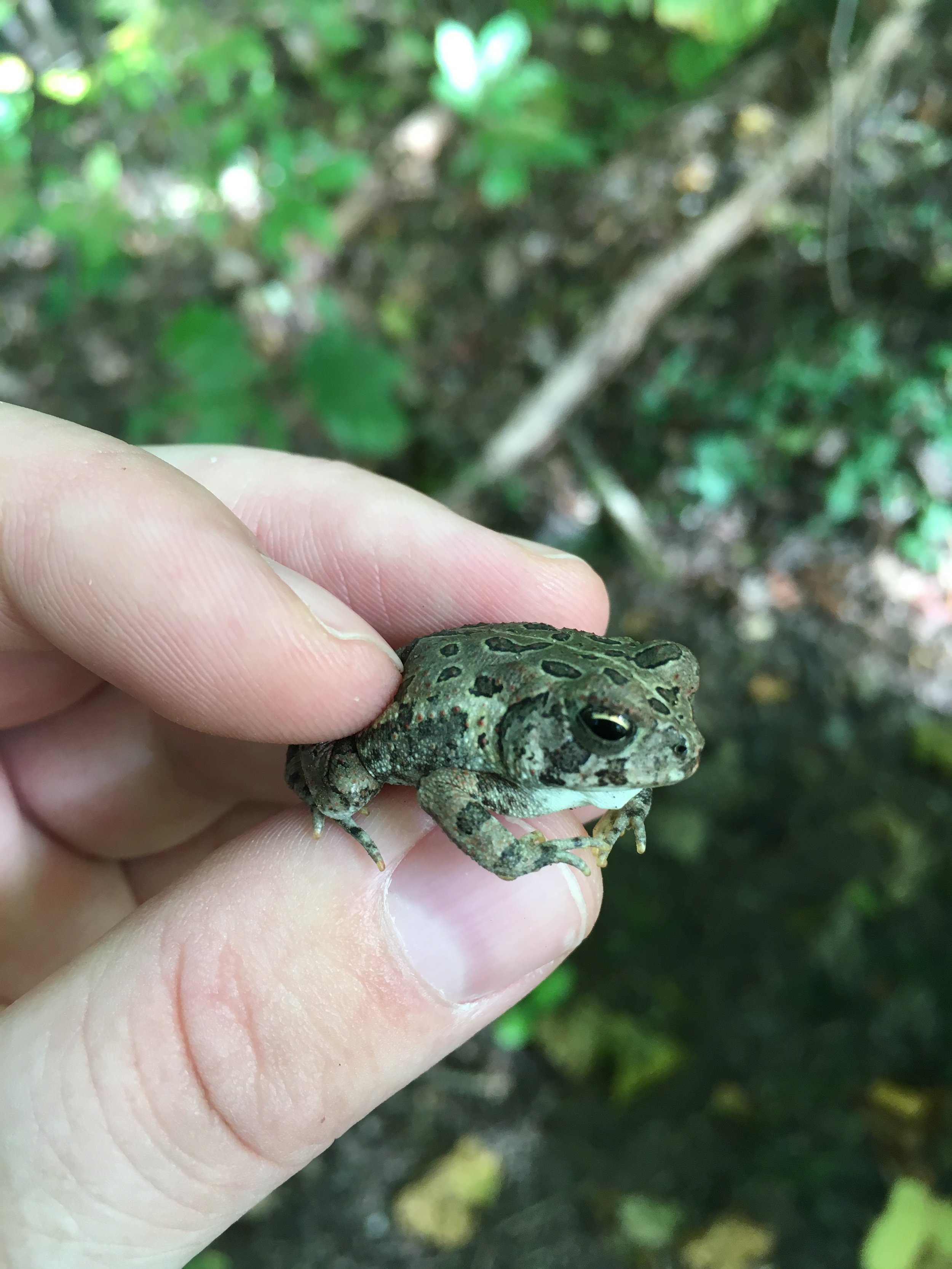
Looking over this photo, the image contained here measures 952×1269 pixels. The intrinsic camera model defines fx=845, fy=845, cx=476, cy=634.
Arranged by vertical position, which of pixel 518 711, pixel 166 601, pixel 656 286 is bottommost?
pixel 656 286

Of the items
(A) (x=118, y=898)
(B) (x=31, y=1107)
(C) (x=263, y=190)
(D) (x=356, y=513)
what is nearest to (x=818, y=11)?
(C) (x=263, y=190)

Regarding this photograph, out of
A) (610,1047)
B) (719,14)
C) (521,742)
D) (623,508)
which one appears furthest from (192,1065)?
(719,14)

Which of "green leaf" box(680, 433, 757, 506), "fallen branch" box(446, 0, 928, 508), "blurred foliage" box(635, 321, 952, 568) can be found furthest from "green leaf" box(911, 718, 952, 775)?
"fallen branch" box(446, 0, 928, 508)

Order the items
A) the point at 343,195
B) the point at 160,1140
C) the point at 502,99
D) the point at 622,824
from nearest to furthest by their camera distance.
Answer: the point at 160,1140 → the point at 622,824 → the point at 502,99 → the point at 343,195

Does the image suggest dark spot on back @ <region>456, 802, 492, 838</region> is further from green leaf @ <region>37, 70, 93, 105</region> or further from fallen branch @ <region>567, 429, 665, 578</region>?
green leaf @ <region>37, 70, 93, 105</region>

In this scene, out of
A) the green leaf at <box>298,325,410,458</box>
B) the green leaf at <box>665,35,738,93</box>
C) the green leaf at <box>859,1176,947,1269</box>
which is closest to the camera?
→ the green leaf at <box>859,1176,947,1269</box>

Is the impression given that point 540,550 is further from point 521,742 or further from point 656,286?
point 656,286
